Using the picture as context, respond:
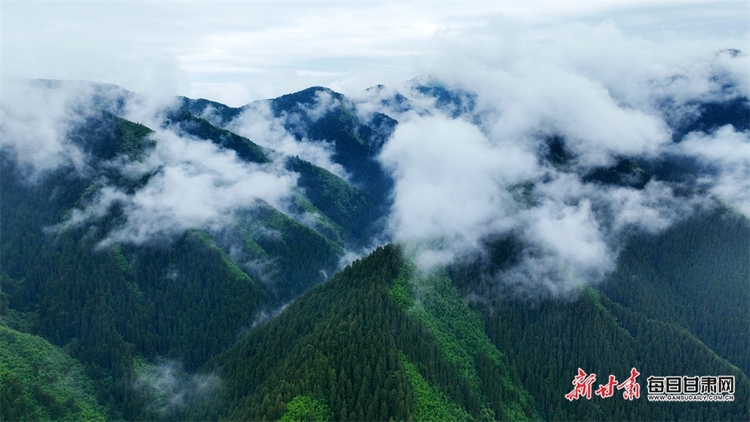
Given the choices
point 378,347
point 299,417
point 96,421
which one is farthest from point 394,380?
point 96,421

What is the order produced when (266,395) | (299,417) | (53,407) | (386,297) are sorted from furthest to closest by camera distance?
(386,297)
(53,407)
(266,395)
(299,417)

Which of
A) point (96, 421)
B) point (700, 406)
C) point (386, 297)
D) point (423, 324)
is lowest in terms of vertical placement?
point (700, 406)

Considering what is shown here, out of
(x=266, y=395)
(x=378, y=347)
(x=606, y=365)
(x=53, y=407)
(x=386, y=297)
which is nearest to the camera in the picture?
(x=266, y=395)

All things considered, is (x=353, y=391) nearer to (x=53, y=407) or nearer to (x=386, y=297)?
(x=386, y=297)

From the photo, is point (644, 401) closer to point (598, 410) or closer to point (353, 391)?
point (598, 410)

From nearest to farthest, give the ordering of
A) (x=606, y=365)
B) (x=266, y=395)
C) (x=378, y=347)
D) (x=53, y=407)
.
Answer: (x=266, y=395) < (x=378, y=347) < (x=53, y=407) < (x=606, y=365)

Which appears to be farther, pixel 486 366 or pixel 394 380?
pixel 486 366

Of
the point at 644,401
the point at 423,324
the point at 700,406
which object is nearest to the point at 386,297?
the point at 423,324

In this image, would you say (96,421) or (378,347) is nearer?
(378,347)

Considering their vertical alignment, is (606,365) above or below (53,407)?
below
